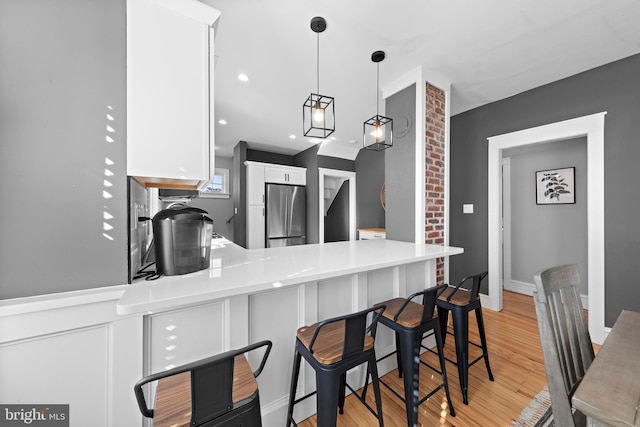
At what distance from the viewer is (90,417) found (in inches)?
37.5

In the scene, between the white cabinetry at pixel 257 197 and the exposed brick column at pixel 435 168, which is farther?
the white cabinetry at pixel 257 197

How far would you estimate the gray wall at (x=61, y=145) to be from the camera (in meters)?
0.87

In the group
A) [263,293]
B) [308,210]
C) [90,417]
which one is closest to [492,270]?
[263,293]

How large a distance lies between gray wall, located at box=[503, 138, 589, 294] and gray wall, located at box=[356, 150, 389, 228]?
6.54 feet

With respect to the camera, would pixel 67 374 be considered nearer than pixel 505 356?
Yes

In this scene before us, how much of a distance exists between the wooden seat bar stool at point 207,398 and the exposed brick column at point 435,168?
2061 mm

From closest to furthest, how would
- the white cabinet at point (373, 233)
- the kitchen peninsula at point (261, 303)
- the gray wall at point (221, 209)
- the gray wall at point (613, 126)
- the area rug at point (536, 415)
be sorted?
the kitchen peninsula at point (261, 303) → the area rug at point (536, 415) → the gray wall at point (613, 126) → the white cabinet at point (373, 233) → the gray wall at point (221, 209)

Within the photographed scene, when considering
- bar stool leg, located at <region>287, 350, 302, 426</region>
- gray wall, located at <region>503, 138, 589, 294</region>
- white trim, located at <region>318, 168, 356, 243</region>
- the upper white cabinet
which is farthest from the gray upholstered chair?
white trim, located at <region>318, 168, 356, 243</region>

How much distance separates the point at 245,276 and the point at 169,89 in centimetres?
94

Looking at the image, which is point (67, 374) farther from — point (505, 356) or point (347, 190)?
A: point (347, 190)

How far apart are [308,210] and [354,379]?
11.8 ft

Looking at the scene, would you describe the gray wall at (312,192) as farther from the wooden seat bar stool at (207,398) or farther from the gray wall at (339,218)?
the wooden seat bar stool at (207,398)

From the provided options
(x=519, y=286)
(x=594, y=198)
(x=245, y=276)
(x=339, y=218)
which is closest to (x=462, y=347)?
(x=245, y=276)

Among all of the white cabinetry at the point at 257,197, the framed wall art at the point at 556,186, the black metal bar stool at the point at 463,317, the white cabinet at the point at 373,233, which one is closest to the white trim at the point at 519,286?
the framed wall art at the point at 556,186
